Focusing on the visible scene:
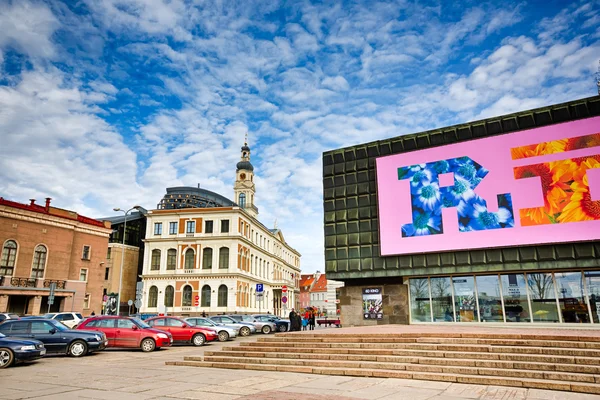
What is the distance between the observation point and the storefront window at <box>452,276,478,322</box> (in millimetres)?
22031

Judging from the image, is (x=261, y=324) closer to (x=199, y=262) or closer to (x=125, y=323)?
(x=125, y=323)

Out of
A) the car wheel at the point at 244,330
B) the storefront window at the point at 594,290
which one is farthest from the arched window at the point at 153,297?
the storefront window at the point at 594,290

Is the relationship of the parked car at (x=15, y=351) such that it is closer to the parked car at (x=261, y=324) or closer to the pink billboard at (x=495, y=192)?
the pink billboard at (x=495, y=192)

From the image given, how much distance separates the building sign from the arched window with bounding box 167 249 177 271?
37474 millimetres

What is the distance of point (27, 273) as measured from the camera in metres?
38.9

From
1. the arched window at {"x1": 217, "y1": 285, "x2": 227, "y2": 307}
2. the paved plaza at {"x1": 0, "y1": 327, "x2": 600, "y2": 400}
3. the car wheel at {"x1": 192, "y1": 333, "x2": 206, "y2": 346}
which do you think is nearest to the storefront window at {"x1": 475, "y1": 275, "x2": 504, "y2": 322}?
the paved plaza at {"x1": 0, "y1": 327, "x2": 600, "y2": 400}

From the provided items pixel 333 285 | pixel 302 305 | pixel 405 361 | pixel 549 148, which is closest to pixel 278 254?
pixel 333 285

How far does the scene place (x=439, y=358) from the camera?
12398mm

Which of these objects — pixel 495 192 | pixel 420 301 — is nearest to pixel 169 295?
pixel 420 301

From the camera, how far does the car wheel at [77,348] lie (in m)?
16.9

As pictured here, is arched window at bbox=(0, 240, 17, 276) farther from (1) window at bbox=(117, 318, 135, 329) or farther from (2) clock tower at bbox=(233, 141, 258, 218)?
(2) clock tower at bbox=(233, 141, 258, 218)

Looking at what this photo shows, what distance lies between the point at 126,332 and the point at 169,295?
1488 inches

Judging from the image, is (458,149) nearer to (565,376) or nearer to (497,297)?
(497,297)

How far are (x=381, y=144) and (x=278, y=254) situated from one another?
58201mm
